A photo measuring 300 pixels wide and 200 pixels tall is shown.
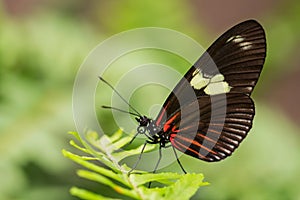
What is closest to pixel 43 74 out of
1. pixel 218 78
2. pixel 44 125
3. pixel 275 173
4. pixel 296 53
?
pixel 44 125

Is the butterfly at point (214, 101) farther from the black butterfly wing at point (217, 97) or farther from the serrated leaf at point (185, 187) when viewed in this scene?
the serrated leaf at point (185, 187)

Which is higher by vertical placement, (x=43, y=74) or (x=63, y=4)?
(x=63, y=4)

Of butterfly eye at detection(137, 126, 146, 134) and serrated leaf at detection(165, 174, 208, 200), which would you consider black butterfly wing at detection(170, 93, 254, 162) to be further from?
serrated leaf at detection(165, 174, 208, 200)

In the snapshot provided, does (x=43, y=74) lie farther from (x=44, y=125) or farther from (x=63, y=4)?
(x=63, y=4)

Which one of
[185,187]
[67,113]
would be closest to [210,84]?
[185,187]

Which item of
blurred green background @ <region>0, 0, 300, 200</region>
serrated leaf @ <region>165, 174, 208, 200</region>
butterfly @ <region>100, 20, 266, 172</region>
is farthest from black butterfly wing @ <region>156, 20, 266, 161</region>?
blurred green background @ <region>0, 0, 300, 200</region>
